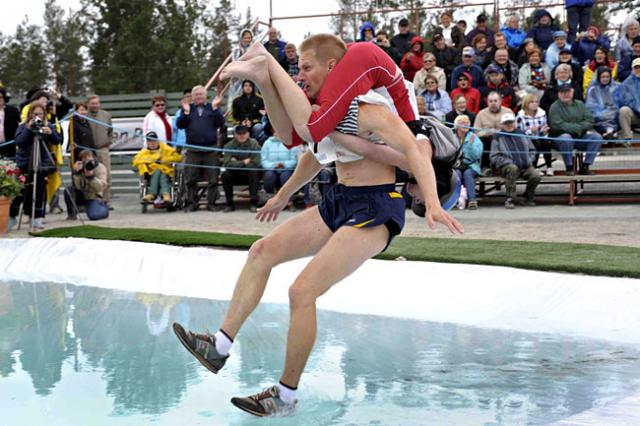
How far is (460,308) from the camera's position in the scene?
5.64 meters

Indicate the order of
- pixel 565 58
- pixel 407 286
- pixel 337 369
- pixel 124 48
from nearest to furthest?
1. pixel 337 369
2. pixel 407 286
3. pixel 565 58
4. pixel 124 48

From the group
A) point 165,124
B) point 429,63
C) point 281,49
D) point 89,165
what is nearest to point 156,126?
point 165,124

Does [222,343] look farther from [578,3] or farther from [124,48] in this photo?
[124,48]

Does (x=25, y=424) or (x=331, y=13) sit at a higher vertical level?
(x=331, y=13)

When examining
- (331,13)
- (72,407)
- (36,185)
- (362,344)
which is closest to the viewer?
(72,407)

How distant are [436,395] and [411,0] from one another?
2362 cm

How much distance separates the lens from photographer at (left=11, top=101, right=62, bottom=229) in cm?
991

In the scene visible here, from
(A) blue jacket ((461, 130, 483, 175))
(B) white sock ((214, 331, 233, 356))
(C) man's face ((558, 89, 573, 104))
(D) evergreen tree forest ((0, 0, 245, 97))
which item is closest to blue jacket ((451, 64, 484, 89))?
(C) man's face ((558, 89, 573, 104))

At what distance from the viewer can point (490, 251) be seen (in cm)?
689

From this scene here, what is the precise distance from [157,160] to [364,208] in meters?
8.53

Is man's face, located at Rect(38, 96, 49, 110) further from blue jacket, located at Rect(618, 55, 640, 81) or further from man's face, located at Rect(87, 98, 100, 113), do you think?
blue jacket, located at Rect(618, 55, 640, 81)

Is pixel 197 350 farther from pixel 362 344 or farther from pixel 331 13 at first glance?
pixel 331 13

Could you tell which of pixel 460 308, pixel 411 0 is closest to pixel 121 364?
pixel 460 308

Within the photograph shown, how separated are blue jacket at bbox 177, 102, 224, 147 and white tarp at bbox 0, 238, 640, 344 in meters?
3.80
